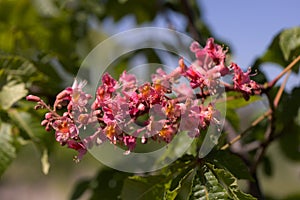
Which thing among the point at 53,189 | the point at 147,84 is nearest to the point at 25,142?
the point at 147,84

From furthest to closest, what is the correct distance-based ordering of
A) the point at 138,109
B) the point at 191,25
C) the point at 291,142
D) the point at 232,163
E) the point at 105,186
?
the point at 291,142, the point at 191,25, the point at 105,186, the point at 232,163, the point at 138,109

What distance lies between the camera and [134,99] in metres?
1.16

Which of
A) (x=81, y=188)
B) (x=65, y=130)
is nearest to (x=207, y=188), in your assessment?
(x=65, y=130)

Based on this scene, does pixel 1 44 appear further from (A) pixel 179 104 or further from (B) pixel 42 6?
(A) pixel 179 104

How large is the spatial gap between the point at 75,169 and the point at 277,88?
15008 mm

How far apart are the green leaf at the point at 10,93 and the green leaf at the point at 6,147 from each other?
76 millimetres

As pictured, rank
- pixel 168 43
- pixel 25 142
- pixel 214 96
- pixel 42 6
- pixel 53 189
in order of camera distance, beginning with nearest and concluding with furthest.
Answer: pixel 214 96
pixel 25 142
pixel 168 43
pixel 42 6
pixel 53 189

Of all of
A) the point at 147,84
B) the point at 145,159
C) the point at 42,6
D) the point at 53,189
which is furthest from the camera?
the point at 53,189

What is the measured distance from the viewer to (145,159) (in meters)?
1.60

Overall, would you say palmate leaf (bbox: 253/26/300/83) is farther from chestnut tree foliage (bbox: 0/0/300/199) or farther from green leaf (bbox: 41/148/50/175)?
green leaf (bbox: 41/148/50/175)

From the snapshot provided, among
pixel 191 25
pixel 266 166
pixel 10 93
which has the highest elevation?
pixel 191 25

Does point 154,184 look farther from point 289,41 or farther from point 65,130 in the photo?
point 289,41

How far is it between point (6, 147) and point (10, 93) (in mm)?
178

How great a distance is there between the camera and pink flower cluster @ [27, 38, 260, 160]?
1158mm
